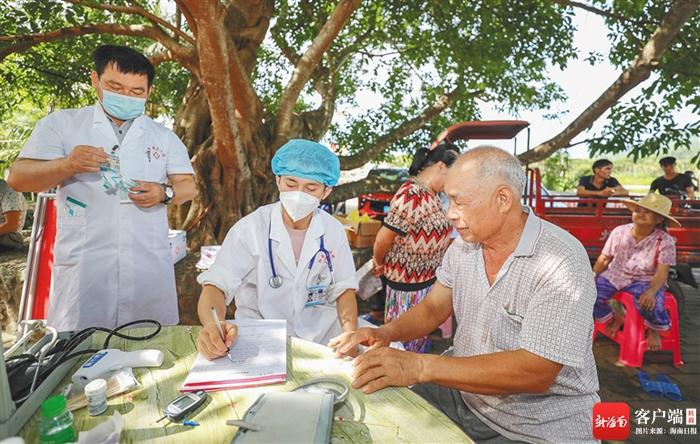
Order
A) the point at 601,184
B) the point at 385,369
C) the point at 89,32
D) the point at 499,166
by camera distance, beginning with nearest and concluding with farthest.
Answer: the point at 385,369 < the point at 499,166 < the point at 89,32 < the point at 601,184

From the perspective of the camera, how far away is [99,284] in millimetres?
2191

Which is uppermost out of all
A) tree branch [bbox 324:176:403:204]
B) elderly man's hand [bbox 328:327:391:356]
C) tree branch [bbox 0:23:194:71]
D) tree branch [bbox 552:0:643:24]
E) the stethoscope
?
tree branch [bbox 552:0:643:24]

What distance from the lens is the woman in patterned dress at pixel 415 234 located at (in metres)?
2.88

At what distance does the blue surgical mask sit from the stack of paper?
4.62 ft

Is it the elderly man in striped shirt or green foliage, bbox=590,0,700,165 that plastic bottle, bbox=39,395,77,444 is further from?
green foliage, bbox=590,0,700,165

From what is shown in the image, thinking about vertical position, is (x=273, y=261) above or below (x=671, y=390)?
above

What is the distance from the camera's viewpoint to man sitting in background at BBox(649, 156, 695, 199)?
6.64 meters

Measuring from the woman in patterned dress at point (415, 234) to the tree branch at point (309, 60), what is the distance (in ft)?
6.17

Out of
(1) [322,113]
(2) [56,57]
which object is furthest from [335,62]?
(2) [56,57]

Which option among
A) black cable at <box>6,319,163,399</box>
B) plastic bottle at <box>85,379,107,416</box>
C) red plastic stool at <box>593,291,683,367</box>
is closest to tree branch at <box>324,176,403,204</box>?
red plastic stool at <box>593,291,683,367</box>

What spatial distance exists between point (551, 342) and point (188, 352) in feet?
4.22

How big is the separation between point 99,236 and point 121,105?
0.71 metres

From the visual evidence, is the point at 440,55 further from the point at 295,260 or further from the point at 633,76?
the point at 295,260

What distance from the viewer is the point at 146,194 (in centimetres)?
216
